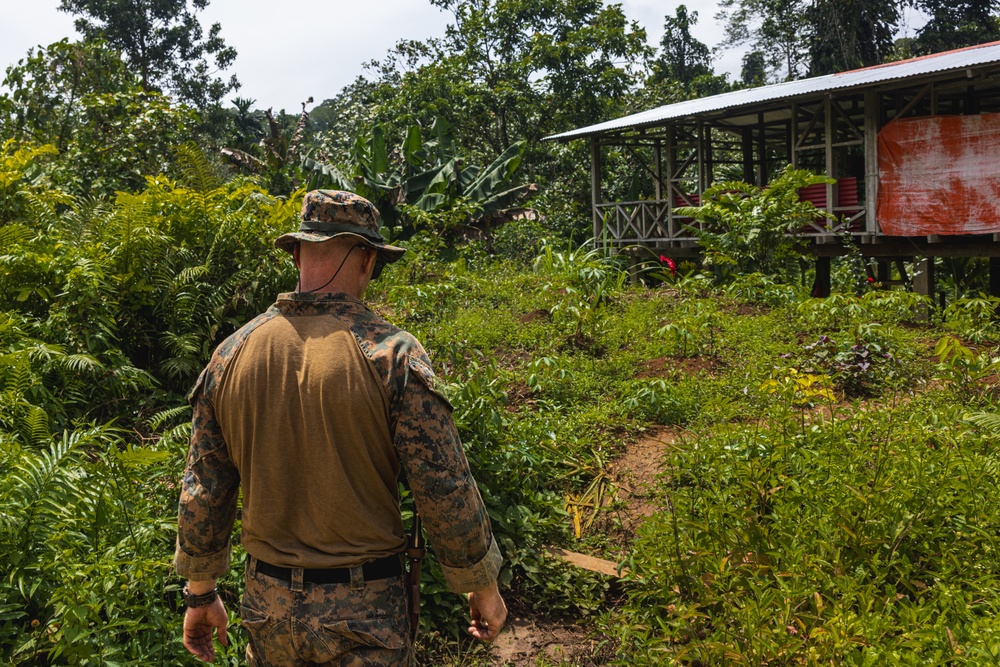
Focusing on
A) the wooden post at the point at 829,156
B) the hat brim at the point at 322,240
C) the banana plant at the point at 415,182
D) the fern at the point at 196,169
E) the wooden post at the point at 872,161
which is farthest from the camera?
the banana plant at the point at 415,182

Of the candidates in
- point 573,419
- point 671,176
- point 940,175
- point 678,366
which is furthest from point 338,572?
point 671,176

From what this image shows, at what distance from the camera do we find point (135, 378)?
6.00 meters

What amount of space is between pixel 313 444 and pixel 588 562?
97.6 inches

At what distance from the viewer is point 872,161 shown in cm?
1192

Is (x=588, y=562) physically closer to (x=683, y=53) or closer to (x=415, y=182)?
(x=415, y=182)

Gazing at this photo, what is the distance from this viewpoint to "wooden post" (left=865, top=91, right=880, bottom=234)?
465 inches

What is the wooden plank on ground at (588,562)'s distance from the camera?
4.17 meters

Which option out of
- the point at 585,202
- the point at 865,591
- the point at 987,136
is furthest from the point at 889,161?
the point at 865,591

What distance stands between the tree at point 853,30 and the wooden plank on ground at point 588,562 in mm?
24725

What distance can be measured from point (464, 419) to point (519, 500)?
628 mm

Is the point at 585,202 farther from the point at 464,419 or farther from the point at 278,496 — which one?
the point at 278,496

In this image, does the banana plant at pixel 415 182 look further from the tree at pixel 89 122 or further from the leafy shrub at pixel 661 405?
the leafy shrub at pixel 661 405

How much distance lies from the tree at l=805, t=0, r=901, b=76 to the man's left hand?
26.7 metres

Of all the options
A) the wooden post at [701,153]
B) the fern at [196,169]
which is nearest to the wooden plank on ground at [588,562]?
the fern at [196,169]
